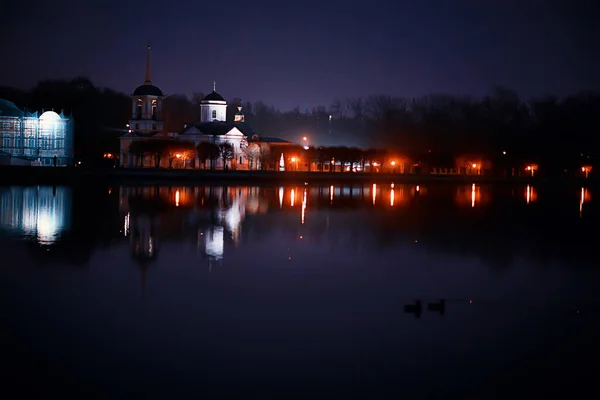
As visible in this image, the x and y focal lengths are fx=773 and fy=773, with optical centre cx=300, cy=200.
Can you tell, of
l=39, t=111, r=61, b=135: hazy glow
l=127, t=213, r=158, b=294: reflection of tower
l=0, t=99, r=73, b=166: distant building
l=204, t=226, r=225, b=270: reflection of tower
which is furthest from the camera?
l=39, t=111, r=61, b=135: hazy glow

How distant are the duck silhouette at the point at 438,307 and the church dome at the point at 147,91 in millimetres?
56567

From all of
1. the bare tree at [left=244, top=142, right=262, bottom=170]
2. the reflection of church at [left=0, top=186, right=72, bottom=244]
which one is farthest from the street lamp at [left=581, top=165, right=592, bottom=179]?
the reflection of church at [left=0, top=186, right=72, bottom=244]

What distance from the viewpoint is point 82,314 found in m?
8.21

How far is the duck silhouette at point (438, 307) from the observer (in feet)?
28.9

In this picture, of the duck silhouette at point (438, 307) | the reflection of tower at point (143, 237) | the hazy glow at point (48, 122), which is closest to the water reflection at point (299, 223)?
the reflection of tower at point (143, 237)

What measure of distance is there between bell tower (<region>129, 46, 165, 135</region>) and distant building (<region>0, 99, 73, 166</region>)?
7.53 m

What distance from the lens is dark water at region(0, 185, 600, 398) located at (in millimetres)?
6398

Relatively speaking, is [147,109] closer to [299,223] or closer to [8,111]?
[8,111]

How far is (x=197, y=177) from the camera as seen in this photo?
47.0m

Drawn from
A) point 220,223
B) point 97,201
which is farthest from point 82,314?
point 97,201

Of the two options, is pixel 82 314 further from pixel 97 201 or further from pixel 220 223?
pixel 97 201

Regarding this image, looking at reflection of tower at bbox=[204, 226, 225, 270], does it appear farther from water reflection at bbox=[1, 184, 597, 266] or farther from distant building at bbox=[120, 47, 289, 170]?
distant building at bbox=[120, 47, 289, 170]

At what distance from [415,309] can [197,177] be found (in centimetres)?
3895

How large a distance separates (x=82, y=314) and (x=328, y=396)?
10.9 feet
